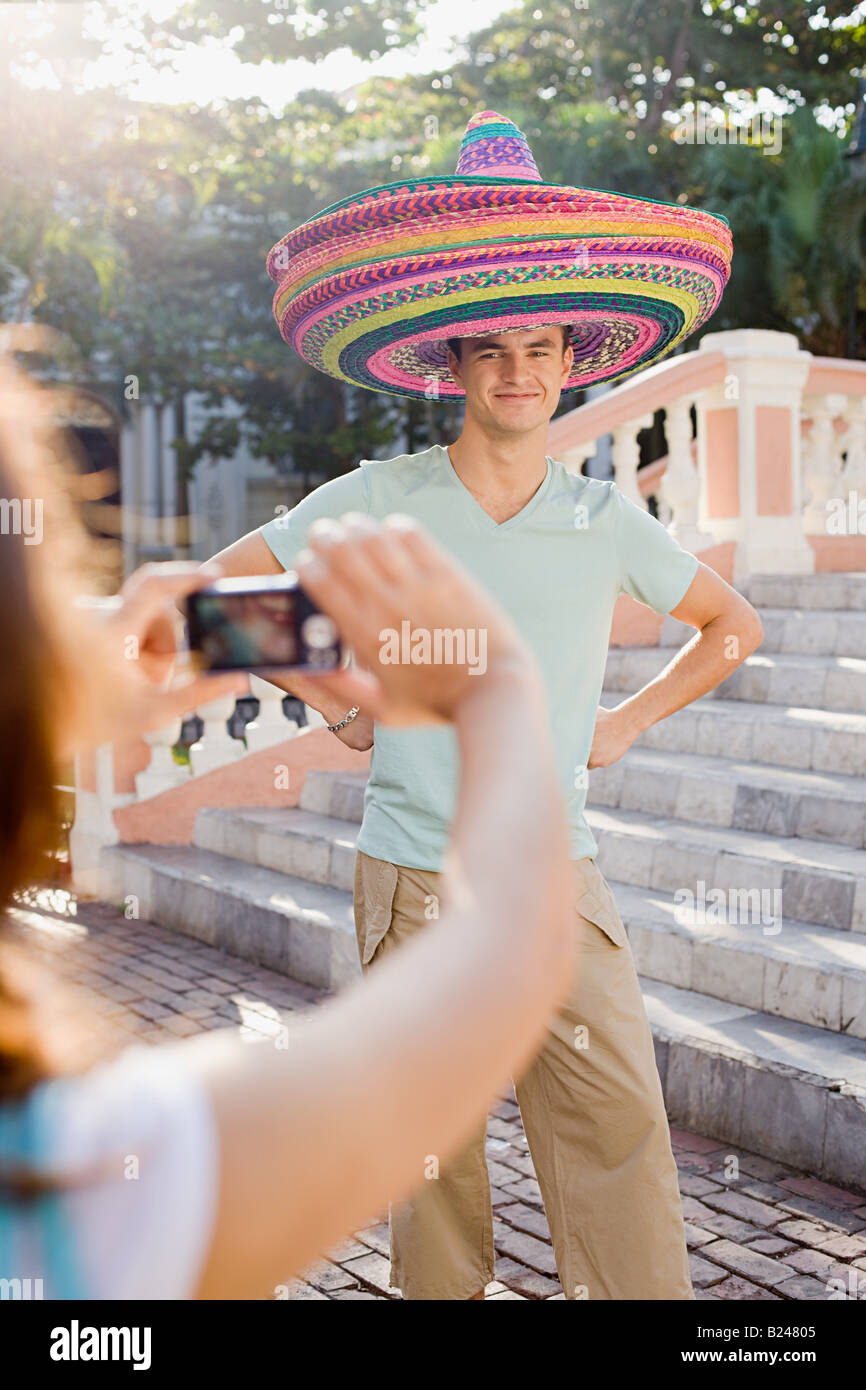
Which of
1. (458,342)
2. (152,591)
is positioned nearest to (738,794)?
(458,342)

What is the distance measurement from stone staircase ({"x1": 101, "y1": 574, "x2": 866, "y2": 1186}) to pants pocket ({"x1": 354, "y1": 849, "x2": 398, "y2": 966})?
70.7 inches

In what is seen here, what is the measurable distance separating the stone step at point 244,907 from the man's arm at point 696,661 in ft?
9.76

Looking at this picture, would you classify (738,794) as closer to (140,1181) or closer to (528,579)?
(528,579)

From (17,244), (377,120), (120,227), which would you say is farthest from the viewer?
(377,120)

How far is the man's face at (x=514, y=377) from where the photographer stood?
2.80 meters

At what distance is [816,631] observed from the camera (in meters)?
7.39

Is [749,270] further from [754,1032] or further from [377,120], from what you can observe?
[754,1032]

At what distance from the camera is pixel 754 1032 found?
436 cm

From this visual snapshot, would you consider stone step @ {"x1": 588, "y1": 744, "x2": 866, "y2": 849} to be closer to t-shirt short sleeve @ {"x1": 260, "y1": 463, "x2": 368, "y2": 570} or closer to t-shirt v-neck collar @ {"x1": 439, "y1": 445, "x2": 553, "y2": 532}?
t-shirt v-neck collar @ {"x1": 439, "y1": 445, "x2": 553, "y2": 532}

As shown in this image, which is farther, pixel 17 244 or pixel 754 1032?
pixel 17 244

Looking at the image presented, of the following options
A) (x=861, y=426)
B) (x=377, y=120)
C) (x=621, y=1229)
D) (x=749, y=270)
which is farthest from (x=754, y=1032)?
(x=377, y=120)

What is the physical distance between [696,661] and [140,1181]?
7.98 ft

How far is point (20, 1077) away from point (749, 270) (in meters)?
19.4

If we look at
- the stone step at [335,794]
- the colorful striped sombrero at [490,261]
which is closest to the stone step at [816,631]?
the stone step at [335,794]
